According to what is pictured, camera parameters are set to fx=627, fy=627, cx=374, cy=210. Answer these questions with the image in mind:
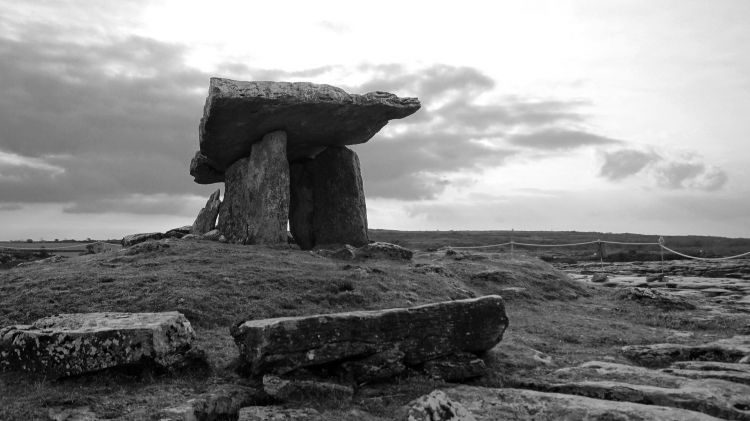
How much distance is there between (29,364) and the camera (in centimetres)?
895

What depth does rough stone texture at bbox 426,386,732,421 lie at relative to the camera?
7848mm

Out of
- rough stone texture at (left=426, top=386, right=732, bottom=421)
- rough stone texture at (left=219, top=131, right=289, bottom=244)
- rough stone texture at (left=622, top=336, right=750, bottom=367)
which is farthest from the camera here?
rough stone texture at (left=219, top=131, right=289, bottom=244)

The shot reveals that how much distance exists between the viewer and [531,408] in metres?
8.20

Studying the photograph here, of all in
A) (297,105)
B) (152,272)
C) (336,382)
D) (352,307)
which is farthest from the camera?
(297,105)

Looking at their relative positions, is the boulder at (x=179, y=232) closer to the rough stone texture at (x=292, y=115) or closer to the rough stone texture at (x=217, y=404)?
the rough stone texture at (x=292, y=115)

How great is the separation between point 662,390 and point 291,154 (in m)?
16.9

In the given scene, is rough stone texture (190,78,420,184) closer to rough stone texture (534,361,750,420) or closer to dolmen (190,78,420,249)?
dolmen (190,78,420,249)

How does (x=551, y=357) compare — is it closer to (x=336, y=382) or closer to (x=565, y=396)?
(x=565, y=396)

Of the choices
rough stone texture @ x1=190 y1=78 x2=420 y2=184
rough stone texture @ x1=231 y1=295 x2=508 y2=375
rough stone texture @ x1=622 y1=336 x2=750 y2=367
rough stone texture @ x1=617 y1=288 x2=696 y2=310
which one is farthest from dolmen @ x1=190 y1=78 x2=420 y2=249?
rough stone texture @ x1=622 y1=336 x2=750 y2=367

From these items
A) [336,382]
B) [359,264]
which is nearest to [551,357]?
[336,382]

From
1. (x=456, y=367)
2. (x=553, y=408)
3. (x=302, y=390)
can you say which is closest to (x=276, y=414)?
(x=302, y=390)

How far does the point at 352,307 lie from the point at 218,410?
242 inches

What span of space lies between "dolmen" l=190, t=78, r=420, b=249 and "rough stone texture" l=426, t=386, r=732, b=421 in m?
12.6

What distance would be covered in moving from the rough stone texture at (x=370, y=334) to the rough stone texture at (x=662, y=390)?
4.31 feet
